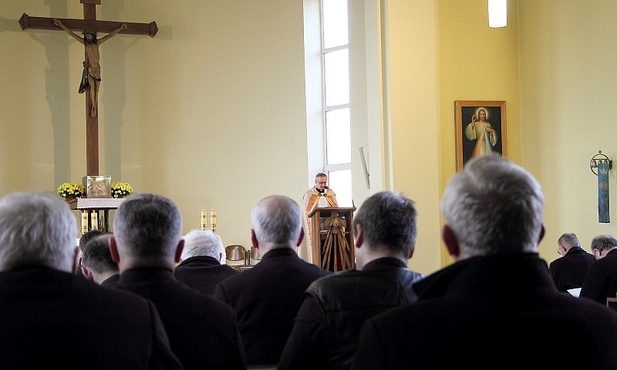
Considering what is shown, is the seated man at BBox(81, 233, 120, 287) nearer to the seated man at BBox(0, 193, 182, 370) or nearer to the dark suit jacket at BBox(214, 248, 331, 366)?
the dark suit jacket at BBox(214, 248, 331, 366)

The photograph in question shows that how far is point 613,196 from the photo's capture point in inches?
363

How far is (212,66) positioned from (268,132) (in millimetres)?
1393

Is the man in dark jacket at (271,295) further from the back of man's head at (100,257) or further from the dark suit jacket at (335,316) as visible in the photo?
the dark suit jacket at (335,316)

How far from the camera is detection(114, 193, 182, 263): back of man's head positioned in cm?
280

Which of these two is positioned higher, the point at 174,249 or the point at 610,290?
the point at 174,249

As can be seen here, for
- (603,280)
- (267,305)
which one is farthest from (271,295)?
(603,280)

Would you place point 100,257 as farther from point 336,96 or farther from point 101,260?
point 336,96

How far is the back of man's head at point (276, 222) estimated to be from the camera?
150 inches

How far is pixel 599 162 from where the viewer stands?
9.34 metres

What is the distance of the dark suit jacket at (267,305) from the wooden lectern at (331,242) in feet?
16.8

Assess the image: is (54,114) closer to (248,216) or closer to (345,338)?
(248,216)

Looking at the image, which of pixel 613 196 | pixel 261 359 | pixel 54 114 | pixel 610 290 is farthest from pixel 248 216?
pixel 261 359

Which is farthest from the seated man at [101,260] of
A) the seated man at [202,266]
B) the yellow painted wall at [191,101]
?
the yellow painted wall at [191,101]

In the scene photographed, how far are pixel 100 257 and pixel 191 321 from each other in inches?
39.7
